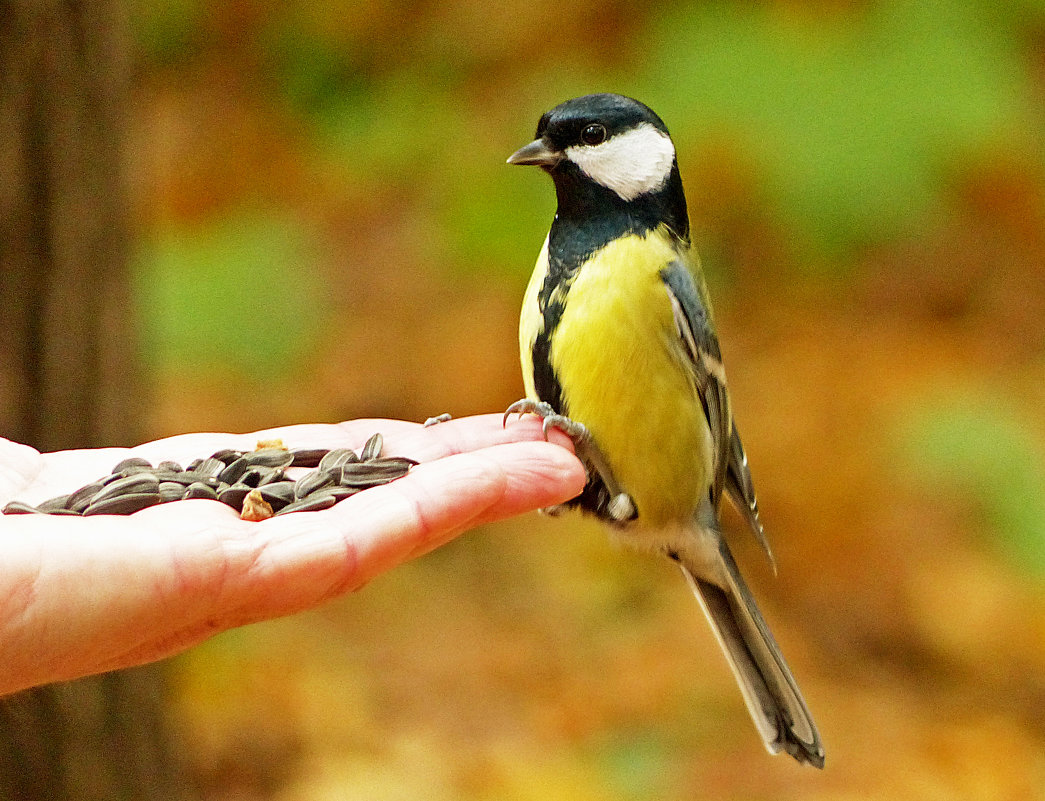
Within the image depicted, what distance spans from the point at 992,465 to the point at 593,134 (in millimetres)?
1962

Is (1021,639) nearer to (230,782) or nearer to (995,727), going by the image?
(995,727)

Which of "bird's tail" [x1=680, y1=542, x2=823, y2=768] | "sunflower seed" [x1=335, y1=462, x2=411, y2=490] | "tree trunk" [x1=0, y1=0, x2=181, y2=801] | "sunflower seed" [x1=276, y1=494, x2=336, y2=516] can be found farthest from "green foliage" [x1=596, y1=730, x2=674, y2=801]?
"sunflower seed" [x1=276, y1=494, x2=336, y2=516]

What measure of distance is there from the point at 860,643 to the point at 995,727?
1.36 ft

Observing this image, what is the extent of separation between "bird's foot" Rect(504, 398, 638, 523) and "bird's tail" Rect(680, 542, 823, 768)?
239 millimetres

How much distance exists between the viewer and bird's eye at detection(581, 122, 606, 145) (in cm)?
186

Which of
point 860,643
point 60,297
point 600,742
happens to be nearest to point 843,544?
point 860,643

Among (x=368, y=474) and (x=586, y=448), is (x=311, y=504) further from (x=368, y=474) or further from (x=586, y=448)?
(x=586, y=448)

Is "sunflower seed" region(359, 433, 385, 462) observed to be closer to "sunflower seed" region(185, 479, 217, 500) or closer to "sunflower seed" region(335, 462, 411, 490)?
"sunflower seed" region(335, 462, 411, 490)

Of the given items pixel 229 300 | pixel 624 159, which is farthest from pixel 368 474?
pixel 229 300

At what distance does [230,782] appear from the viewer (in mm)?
2930

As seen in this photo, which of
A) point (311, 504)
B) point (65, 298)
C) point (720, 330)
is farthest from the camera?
point (720, 330)

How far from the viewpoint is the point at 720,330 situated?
390cm

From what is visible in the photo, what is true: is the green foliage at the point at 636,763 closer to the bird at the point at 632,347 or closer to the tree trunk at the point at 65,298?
the bird at the point at 632,347

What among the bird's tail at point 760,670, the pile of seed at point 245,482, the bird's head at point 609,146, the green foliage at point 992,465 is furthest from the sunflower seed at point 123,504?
the green foliage at point 992,465
